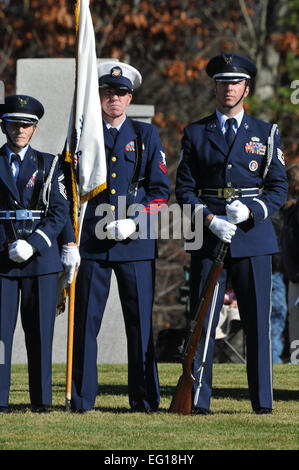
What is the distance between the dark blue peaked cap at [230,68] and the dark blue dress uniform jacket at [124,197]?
550 mm

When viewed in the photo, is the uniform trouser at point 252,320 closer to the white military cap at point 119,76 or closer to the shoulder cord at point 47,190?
the shoulder cord at point 47,190

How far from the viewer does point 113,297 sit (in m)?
10.8

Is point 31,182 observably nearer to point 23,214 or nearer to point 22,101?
point 23,214

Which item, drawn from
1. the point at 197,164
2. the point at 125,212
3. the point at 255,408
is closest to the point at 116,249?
the point at 125,212

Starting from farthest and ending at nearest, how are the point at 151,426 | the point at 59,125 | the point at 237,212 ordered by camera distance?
the point at 59,125 → the point at 237,212 → the point at 151,426

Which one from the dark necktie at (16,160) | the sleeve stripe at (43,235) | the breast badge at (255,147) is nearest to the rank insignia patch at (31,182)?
the dark necktie at (16,160)

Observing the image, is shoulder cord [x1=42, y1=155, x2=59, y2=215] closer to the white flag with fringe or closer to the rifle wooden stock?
the white flag with fringe

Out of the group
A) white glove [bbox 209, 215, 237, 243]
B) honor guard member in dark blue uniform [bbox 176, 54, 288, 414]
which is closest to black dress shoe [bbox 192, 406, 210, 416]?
honor guard member in dark blue uniform [bbox 176, 54, 288, 414]

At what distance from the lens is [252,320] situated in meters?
7.46

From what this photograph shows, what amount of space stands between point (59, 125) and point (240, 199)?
3.84 meters

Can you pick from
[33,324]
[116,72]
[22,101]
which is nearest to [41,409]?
[33,324]

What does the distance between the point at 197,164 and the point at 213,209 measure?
0.30 m

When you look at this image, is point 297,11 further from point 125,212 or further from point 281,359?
point 125,212

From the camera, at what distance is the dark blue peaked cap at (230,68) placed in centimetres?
741
